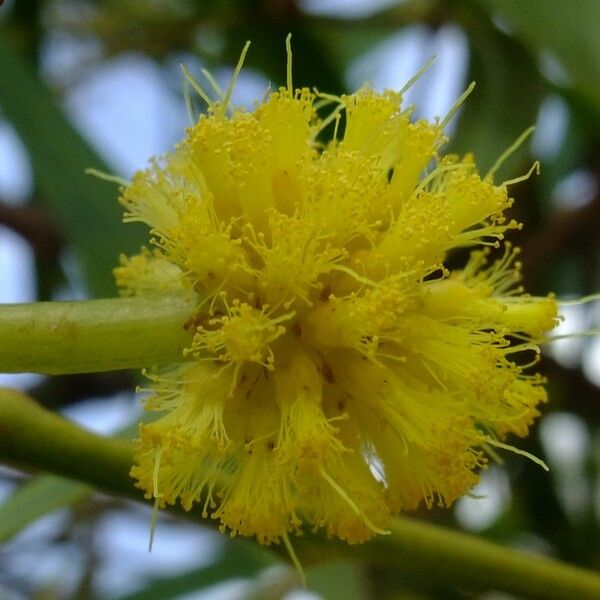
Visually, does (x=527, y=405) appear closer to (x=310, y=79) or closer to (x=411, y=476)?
(x=411, y=476)

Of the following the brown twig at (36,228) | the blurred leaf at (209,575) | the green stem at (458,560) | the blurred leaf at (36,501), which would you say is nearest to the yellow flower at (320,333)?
the green stem at (458,560)

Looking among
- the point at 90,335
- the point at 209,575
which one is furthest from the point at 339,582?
the point at 90,335

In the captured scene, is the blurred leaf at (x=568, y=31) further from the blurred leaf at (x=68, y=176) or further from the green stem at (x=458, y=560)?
the blurred leaf at (x=68, y=176)

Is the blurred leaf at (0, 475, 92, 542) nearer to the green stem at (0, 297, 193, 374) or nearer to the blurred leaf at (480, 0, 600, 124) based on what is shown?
the green stem at (0, 297, 193, 374)

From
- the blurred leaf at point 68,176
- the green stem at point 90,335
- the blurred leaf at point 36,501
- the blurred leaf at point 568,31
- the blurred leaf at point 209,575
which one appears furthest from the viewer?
the blurred leaf at point 209,575

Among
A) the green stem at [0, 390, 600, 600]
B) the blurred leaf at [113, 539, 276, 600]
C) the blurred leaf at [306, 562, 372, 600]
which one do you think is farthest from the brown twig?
the green stem at [0, 390, 600, 600]

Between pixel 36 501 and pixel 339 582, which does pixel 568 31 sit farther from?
pixel 339 582

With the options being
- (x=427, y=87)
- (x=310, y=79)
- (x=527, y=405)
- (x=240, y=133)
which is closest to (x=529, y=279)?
(x=427, y=87)
